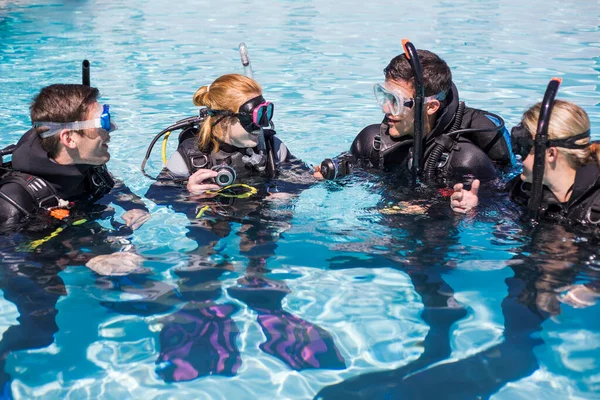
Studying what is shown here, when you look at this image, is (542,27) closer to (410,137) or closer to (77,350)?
(410,137)

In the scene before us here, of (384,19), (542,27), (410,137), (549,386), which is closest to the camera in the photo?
(549,386)

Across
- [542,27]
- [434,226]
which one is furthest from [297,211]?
[542,27]

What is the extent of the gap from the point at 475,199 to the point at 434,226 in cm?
34

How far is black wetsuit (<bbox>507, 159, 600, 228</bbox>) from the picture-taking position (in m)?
3.54

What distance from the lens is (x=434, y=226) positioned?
4191 mm

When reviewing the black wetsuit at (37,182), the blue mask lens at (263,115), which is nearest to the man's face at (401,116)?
the blue mask lens at (263,115)

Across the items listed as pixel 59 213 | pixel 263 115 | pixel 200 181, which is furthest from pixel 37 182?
pixel 263 115

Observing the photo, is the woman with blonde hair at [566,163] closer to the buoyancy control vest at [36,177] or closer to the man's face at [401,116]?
the man's face at [401,116]

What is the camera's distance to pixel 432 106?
14.9ft

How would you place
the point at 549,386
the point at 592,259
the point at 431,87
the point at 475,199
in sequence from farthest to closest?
1. the point at 431,87
2. the point at 475,199
3. the point at 592,259
4. the point at 549,386

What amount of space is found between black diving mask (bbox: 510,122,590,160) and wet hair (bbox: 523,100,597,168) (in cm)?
2

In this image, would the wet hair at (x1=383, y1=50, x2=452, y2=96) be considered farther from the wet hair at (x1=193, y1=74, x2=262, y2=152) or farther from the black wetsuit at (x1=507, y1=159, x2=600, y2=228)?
the black wetsuit at (x1=507, y1=159, x2=600, y2=228)

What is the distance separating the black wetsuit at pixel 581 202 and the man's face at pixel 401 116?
1.13m

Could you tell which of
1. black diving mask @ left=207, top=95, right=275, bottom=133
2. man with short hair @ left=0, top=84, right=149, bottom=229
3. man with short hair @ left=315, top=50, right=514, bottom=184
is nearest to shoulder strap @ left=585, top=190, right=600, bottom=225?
man with short hair @ left=315, top=50, right=514, bottom=184
